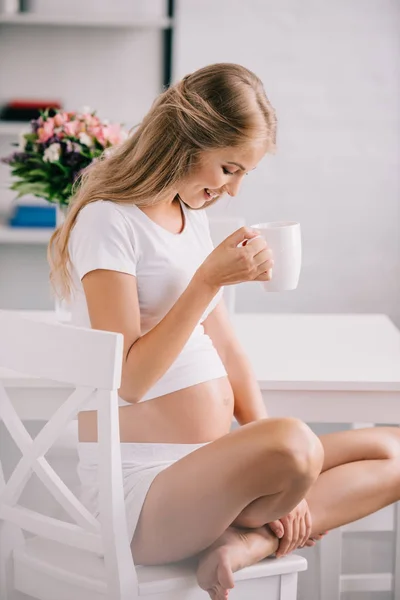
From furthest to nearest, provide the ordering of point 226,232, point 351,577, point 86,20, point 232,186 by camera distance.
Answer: point 86,20, point 226,232, point 351,577, point 232,186

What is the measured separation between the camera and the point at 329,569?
1972 millimetres

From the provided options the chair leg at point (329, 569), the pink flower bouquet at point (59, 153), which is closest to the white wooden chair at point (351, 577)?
the chair leg at point (329, 569)

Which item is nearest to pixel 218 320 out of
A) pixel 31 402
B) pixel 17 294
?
pixel 31 402

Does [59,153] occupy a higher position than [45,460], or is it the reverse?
[59,153]

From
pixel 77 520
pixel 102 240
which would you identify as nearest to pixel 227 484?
pixel 77 520

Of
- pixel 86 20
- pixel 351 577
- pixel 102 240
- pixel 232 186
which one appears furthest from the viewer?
pixel 86 20

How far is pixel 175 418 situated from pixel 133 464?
10 cm

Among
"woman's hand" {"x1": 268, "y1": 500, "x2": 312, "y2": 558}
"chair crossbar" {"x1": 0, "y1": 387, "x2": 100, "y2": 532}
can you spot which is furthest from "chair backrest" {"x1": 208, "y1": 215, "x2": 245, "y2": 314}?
"chair crossbar" {"x1": 0, "y1": 387, "x2": 100, "y2": 532}

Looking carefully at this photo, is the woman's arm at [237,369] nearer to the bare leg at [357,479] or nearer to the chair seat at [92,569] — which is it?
the bare leg at [357,479]

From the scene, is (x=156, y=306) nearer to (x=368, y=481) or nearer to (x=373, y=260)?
(x=368, y=481)

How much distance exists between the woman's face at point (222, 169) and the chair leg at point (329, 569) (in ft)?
2.79

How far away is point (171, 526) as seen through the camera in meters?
1.32

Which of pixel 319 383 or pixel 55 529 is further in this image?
pixel 319 383

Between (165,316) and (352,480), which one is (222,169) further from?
(352,480)
